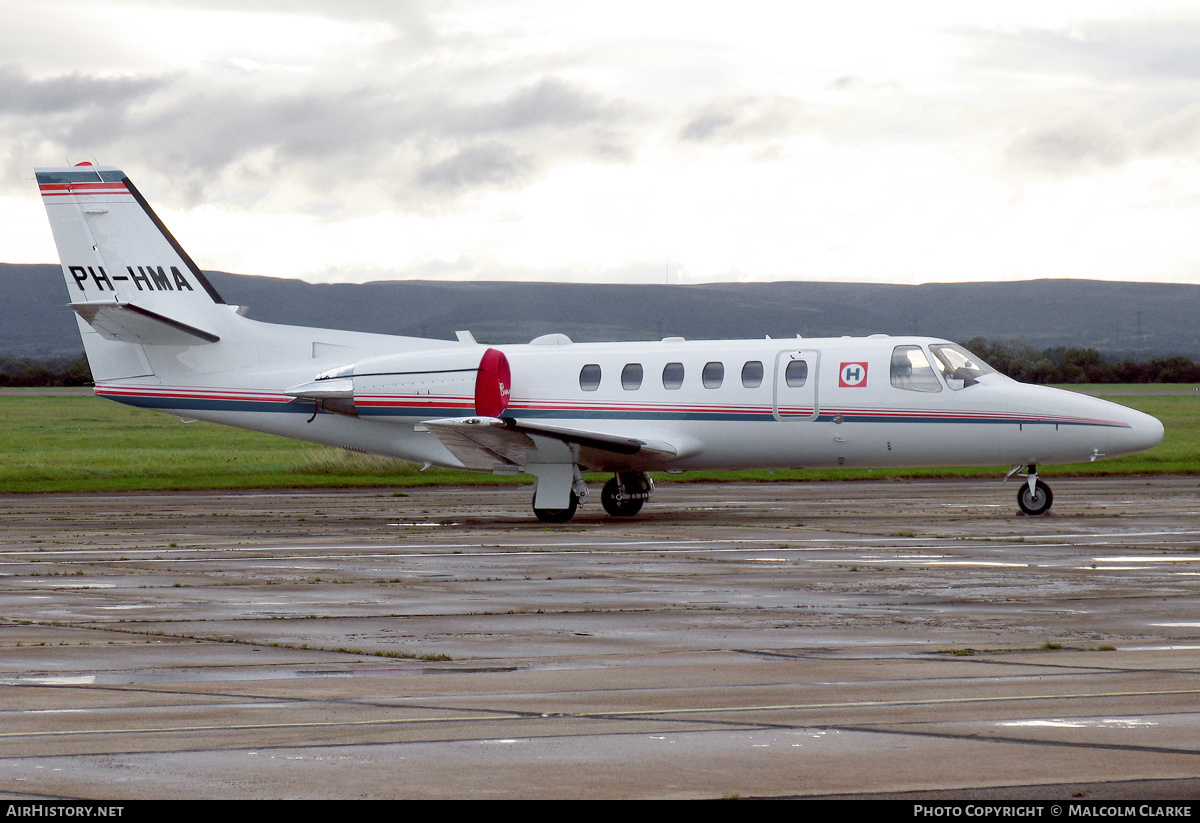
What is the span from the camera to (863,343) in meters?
23.8

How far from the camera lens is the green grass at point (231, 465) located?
3722 cm

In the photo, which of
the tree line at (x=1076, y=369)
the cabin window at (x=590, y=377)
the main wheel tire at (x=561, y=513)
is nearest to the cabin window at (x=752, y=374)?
the cabin window at (x=590, y=377)

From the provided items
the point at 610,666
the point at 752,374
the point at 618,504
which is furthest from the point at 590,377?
the point at 610,666

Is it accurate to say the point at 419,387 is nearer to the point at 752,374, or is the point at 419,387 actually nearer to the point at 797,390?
the point at 752,374

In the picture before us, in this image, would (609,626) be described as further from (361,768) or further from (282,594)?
(361,768)

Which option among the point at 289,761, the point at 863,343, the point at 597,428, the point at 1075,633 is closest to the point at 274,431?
the point at 597,428

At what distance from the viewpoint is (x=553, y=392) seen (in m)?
25.0

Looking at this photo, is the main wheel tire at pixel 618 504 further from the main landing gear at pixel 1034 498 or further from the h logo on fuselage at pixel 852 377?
the main landing gear at pixel 1034 498

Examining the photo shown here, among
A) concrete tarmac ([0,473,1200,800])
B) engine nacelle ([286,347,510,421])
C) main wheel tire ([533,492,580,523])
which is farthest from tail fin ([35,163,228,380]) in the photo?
main wheel tire ([533,492,580,523])

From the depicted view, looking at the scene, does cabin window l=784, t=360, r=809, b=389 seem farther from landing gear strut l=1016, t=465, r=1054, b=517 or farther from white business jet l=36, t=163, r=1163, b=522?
landing gear strut l=1016, t=465, r=1054, b=517

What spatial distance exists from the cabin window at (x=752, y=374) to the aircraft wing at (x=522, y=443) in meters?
1.69

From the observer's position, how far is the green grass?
37219 mm

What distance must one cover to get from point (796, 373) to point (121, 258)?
12972 mm

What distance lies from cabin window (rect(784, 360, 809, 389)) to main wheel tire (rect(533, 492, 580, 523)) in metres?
4.18
